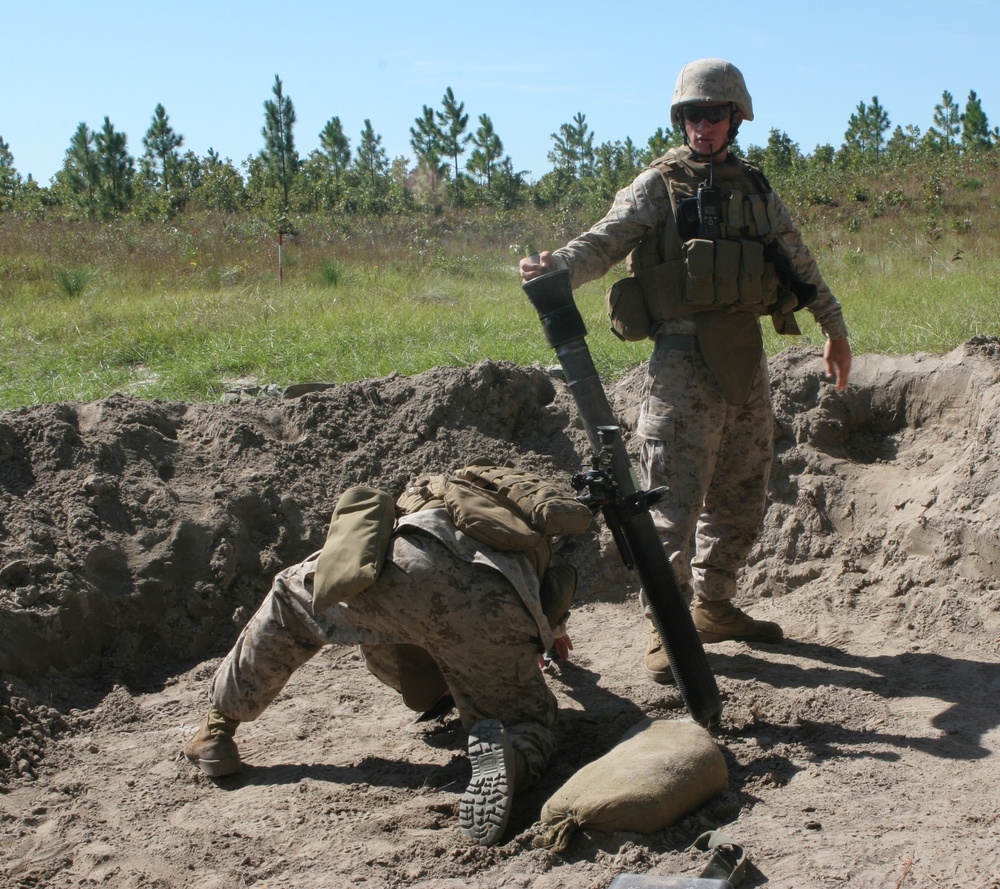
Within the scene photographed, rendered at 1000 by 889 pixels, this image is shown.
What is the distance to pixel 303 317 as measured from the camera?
8.46 m

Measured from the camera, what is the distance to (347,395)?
5.46 m

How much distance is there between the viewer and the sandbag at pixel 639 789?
2.58 metres

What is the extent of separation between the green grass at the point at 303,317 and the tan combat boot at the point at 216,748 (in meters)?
3.41

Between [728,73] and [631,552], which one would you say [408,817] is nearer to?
[631,552]

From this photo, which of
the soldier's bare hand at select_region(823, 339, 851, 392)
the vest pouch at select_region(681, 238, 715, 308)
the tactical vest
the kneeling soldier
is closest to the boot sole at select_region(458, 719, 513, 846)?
the kneeling soldier

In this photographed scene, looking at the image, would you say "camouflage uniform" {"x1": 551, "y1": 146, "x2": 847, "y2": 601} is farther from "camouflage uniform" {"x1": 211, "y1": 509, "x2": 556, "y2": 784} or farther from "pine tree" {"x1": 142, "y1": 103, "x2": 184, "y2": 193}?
"pine tree" {"x1": 142, "y1": 103, "x2": 184, "y2": 193}

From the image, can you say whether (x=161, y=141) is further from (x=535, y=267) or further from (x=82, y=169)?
(x=535, y=267)

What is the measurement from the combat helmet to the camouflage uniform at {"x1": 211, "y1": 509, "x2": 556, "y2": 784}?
1.69m

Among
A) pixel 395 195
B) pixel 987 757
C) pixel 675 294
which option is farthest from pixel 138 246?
pixel 395 195

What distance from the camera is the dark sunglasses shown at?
11.4ft

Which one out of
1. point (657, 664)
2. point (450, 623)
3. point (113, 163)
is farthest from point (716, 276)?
point (113, 163)

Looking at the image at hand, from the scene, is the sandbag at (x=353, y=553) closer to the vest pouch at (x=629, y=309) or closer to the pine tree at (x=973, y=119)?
the vest pouch at (x=629, y=309)

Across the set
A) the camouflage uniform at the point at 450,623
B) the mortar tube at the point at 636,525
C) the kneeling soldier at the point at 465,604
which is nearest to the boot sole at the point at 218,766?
the kneeling soldier at the point at 465,604

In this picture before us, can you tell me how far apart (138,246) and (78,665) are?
44.6 feet
